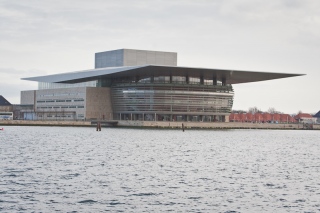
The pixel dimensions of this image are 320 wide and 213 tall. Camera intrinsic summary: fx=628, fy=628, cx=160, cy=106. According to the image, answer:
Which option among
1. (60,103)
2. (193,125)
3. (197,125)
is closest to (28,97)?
(60,103)

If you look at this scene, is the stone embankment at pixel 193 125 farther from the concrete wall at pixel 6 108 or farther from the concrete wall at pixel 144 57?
the concrete wall at pixel 6 108

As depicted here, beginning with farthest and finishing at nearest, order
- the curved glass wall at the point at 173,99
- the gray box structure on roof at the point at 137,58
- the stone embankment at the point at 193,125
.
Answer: the gray box structure on roof at the point at 137,58 < the curved glass wall at the point at 173,99 < the stone embankment at the point at 193,125

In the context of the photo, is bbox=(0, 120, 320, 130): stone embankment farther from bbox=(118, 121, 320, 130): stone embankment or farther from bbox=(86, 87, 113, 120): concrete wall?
bbox=(86, 87, 113, 120): concrete wall

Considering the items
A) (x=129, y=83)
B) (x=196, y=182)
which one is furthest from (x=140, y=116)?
(x=196, y=182)

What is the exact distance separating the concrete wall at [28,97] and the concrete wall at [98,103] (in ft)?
63.3

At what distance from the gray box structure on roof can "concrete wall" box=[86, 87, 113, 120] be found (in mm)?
9445

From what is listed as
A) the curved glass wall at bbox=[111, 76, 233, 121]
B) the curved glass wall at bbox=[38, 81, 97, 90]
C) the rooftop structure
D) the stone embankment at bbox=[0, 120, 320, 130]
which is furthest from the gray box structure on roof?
the rooftop structure

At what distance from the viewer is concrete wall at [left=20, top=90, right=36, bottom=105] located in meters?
122

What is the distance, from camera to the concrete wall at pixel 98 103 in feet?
349

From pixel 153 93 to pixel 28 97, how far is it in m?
34.1

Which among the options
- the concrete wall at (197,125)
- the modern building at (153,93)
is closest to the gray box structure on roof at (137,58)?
the modern building at (153,93)

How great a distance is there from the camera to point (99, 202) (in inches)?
767

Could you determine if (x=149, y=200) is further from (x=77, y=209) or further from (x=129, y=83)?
(x=129, y=83)

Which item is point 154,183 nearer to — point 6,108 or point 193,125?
point 193,125
